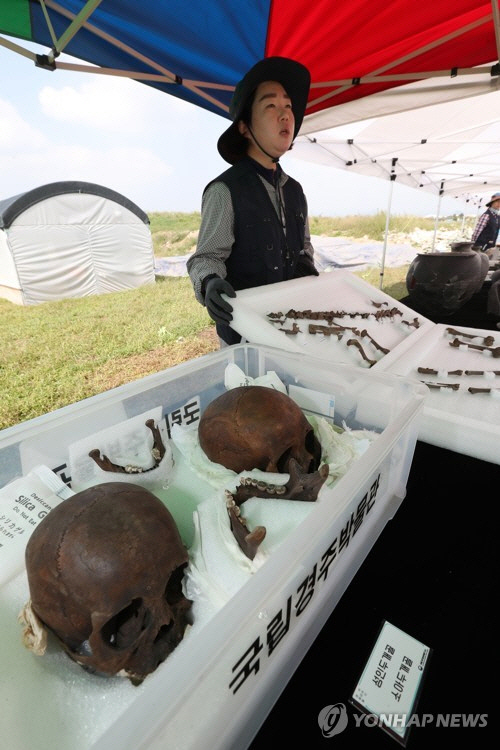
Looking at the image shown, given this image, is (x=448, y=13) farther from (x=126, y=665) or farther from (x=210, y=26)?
(x=126, y=665)

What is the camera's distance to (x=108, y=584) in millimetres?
499

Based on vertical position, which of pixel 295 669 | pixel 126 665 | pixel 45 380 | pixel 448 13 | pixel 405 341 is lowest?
pixel 45 380

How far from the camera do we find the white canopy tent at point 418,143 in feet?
11.7

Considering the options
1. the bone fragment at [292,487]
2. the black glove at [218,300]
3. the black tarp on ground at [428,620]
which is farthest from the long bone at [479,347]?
the bone fragment at [292,487]

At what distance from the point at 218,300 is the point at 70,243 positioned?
5406 millimetres

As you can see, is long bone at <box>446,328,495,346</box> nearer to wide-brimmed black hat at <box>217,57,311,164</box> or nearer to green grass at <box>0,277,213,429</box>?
wide-brimmed black hat at <box>217,57,311,164</box>

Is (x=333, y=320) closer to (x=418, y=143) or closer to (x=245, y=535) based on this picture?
(x=245, y=535)

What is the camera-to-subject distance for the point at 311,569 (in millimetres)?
531

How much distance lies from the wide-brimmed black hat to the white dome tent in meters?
4.61

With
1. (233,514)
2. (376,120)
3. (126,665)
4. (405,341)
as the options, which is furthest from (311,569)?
(376,120)

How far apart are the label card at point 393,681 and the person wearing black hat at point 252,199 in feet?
3.47

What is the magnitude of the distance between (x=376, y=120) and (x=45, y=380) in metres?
4.13

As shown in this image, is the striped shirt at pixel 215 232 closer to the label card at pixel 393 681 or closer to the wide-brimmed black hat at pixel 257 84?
the wide-brimmed black hat at pixel 257 84

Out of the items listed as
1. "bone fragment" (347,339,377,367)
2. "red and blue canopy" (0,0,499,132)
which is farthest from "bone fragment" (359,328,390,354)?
"red and blue canopy" (0,0,499,132)
